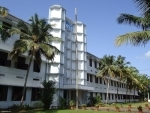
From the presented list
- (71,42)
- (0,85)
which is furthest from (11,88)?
(71,42)

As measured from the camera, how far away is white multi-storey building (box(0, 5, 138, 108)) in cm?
2536

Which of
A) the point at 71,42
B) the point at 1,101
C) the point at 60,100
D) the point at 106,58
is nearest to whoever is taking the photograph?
the point at 1,101

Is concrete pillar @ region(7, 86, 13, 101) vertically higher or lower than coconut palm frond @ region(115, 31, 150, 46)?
lower

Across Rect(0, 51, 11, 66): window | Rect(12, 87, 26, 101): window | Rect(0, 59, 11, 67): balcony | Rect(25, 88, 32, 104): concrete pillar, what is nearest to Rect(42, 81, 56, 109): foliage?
Rect(25, 88, 32, 104): concrete pillar

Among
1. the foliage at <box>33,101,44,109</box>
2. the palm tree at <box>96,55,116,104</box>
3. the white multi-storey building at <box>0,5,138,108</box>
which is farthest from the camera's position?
the palm tree at <box>96,55,116,104</box>

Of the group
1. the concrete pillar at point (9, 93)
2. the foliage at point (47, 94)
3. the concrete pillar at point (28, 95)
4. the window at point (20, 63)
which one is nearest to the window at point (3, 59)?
the window at point (20, 63)

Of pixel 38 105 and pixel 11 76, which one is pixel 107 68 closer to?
pixel 38 105

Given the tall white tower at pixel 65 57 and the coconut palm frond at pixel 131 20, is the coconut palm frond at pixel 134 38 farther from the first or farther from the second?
the tall white tower at pixel 65 57

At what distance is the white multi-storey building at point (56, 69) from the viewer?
998 inches

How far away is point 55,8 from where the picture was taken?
3694 cm

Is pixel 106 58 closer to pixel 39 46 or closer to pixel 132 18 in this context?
pixel 39 46

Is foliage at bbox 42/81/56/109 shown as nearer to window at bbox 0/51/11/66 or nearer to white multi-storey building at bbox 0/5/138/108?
white multi-storey building at bbox 0/5/138/108

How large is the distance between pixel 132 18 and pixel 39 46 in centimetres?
1408

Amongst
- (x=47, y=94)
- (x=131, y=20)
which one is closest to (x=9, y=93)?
(x=47, y=94)
